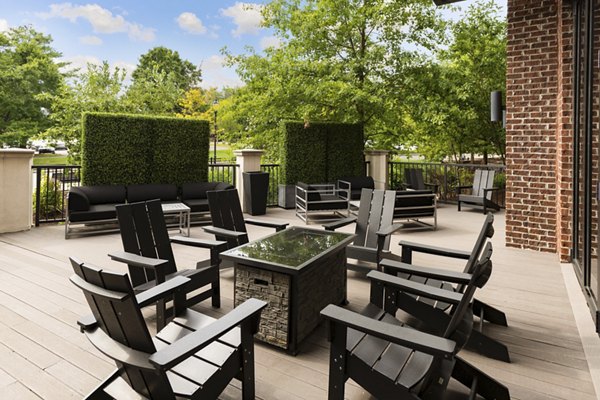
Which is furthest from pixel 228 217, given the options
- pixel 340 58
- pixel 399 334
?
pixel 340 58

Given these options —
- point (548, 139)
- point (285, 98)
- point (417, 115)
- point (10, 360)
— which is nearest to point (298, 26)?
point (285, 98)

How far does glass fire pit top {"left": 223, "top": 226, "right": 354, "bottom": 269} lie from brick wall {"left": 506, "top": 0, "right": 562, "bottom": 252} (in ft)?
10.3

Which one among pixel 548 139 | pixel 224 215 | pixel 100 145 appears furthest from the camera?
pixel 100 145

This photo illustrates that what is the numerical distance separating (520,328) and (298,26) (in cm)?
1037

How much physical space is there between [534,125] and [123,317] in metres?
5.45

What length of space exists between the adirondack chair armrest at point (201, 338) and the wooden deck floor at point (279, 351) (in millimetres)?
510

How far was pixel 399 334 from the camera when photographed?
64.0 inches

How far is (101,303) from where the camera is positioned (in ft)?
5.04

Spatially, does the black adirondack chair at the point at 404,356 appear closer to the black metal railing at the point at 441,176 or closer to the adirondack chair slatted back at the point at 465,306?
the adirondack chair slatted back at the point at 465,306

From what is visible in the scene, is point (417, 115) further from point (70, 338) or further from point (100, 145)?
point (70, 338)

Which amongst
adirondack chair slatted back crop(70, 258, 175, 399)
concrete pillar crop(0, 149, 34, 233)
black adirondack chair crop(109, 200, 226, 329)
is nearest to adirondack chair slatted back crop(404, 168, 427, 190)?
black adirondack chair crop(109, 200, 226, 329)

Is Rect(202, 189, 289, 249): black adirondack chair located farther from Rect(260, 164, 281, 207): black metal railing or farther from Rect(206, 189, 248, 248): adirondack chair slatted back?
Rect(260, 164, 281, 207): black metal railing

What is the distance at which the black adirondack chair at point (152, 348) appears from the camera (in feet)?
4.82

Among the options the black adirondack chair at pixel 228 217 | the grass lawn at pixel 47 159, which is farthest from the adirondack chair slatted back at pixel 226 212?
the grass lawn at pixel 47 159
